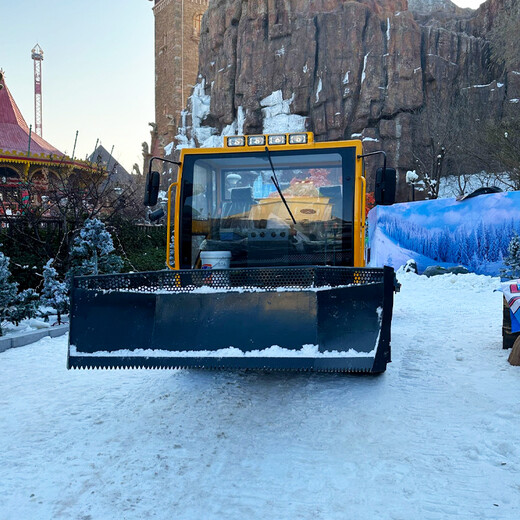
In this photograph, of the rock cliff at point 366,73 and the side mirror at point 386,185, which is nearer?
the side mirror at point 386,185

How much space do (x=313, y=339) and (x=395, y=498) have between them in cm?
106

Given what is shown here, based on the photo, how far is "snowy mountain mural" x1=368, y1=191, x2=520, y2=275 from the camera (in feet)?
39.9

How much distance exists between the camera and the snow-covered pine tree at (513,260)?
10.9 metres

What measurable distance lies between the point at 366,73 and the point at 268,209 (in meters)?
36.8

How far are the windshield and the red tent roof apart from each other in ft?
73.0

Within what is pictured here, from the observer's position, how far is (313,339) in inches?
125

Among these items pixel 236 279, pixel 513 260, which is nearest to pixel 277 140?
pixel 236 279

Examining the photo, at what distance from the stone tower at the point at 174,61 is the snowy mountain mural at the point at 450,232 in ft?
172

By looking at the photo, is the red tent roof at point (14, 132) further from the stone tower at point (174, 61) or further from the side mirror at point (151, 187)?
the stone tower at point (174, 61)

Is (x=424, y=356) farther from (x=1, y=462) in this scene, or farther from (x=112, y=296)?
(x=1, y=462)

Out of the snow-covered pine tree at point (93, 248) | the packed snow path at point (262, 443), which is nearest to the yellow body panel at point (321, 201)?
the packed snow path at point (262, 443)

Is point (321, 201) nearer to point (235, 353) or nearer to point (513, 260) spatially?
point (235, 353)

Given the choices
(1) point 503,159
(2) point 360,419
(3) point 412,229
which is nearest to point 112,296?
(2) point 360,419

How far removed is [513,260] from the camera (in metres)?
11.0
